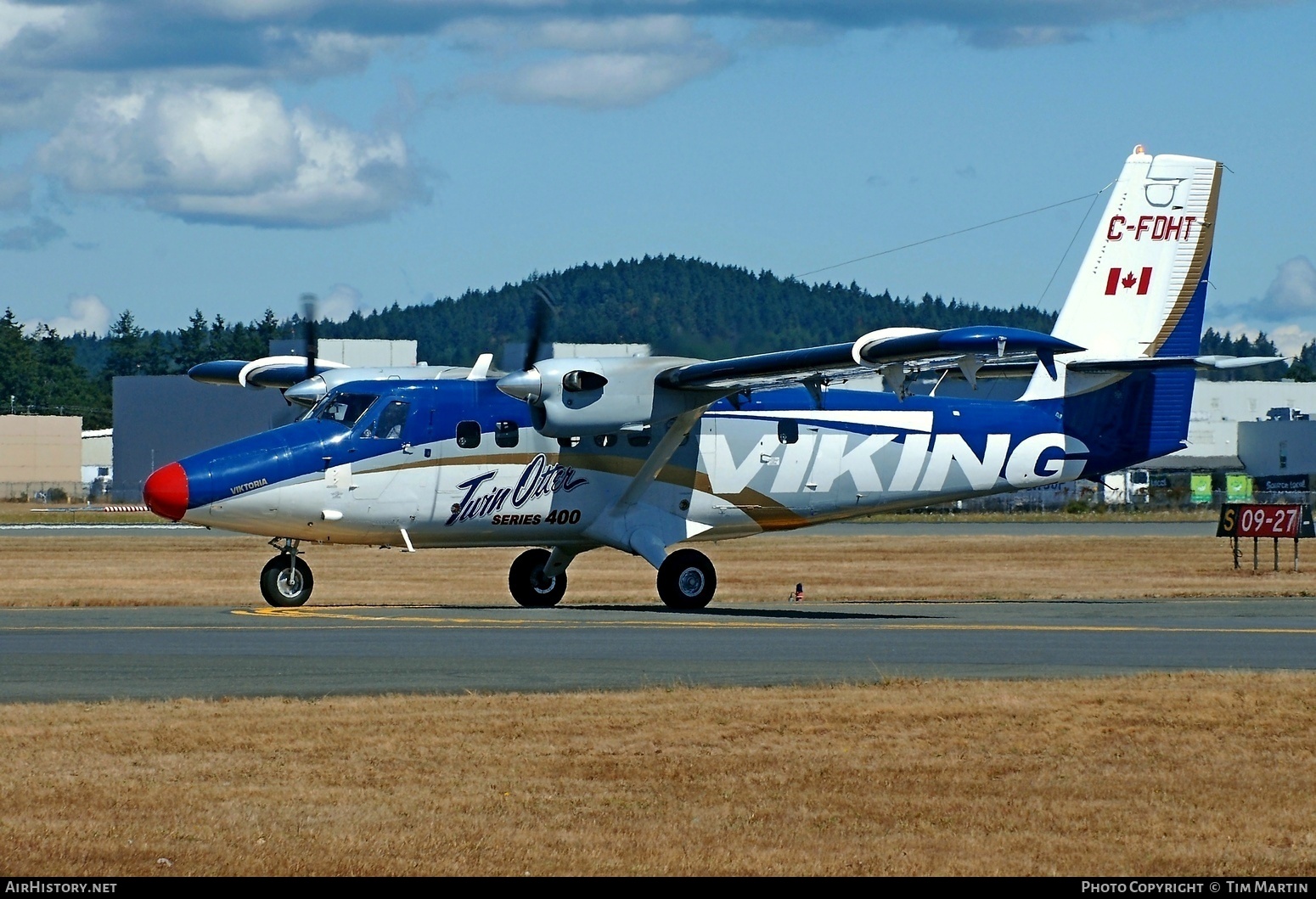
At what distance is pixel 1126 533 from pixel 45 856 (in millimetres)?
56513

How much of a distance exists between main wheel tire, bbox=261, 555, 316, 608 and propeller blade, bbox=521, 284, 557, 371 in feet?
15.7

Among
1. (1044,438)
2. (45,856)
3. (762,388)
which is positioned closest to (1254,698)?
(45,856)

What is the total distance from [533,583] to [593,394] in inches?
176

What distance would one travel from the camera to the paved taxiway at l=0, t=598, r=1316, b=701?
16.3 meters

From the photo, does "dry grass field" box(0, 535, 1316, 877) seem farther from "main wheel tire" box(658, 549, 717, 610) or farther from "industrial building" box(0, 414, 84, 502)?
"industrial building" box(0, 414, 84, 502)

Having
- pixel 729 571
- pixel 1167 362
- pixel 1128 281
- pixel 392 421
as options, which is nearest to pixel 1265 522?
pixel 1128 281

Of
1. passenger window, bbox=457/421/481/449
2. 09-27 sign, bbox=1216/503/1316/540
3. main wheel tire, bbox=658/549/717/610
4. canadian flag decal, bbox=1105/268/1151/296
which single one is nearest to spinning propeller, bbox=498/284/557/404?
passenger window, bbox=457/421/481/449

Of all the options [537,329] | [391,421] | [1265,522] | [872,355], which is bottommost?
[1265,522]

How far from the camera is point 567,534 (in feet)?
89.6

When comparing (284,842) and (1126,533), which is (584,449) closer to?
(284,842)

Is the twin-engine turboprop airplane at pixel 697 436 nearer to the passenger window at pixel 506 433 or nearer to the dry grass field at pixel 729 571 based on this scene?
the passenger window at pixel 506 433

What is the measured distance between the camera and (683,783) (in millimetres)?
11086

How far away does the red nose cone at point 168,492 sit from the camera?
2409cm

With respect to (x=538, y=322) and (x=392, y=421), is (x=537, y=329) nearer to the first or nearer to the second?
(x=538, y=322)
